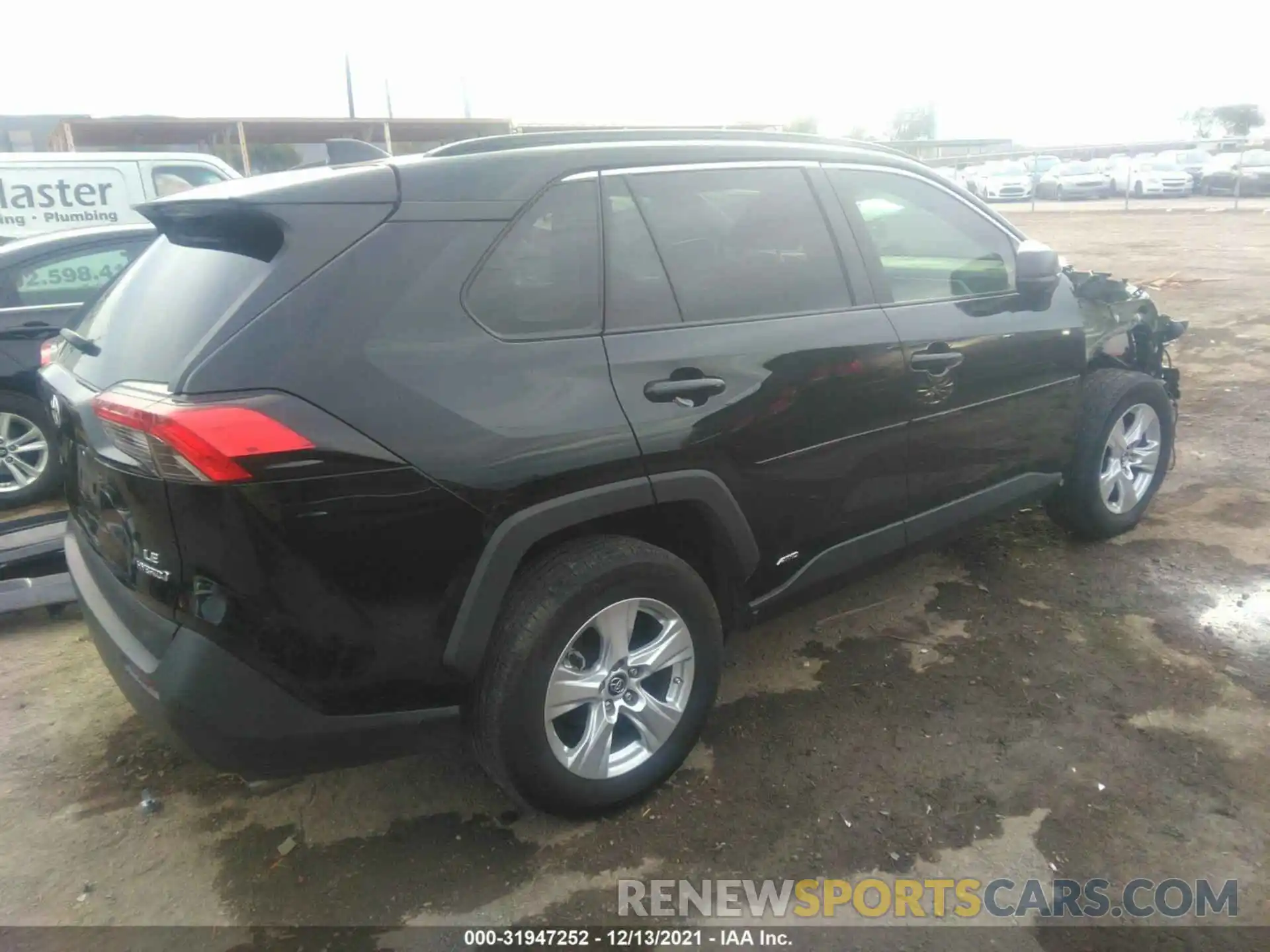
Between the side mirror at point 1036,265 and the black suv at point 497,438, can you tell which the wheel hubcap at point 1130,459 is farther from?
the black suv at point 497,438

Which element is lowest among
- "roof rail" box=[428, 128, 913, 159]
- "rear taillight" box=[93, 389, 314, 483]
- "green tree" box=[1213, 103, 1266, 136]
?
"rear taillight" box=[93, 389, 314, 483]

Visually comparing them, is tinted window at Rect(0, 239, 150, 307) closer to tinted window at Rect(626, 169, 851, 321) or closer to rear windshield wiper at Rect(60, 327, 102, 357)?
rear windshield wiper at Rect(60, 327, 102, 357)

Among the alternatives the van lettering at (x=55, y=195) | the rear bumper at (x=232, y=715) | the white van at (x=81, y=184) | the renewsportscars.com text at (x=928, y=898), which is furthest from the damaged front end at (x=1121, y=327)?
the van lettering at (x=55, y=195)

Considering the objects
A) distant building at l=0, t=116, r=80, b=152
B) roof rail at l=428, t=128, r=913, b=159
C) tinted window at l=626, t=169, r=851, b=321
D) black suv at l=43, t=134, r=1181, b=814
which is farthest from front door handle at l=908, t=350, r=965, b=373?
distant building at l=0, t=116, r=80, b=152

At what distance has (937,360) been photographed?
317cm

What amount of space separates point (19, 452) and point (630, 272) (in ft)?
15.5

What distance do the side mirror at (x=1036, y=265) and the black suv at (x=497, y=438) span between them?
1.51ft

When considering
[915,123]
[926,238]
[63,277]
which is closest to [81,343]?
[926,238]

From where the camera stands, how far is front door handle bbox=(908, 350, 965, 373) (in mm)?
3111

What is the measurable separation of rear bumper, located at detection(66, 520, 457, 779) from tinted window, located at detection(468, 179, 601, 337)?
98 centimetres

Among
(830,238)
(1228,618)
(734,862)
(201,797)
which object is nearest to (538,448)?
(734,862)

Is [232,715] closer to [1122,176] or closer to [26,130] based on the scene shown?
[1122,176]

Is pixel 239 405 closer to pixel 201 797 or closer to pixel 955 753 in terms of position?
pixel 201 797

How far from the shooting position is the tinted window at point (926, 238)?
3.19 meters
